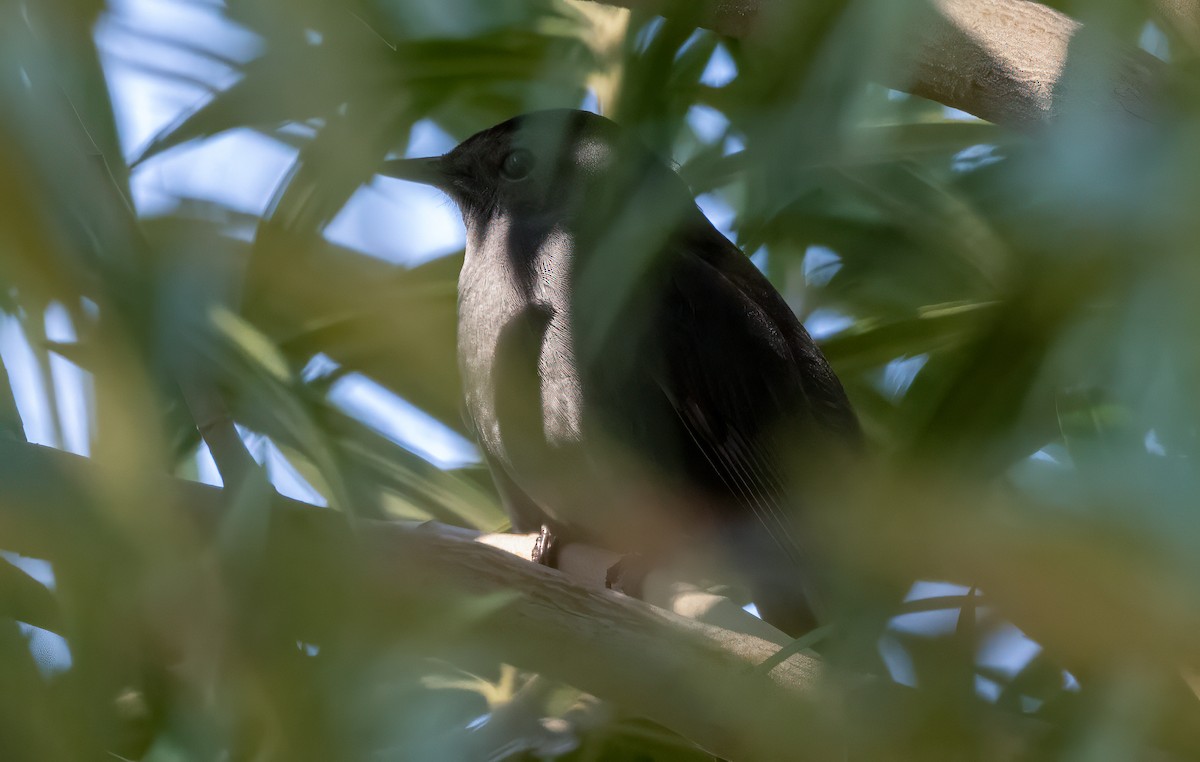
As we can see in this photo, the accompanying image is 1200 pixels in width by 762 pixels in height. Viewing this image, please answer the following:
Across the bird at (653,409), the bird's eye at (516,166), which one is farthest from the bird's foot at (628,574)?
the bird's eye at (516,166)

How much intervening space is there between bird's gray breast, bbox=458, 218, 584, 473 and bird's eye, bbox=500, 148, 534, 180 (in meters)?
0.24

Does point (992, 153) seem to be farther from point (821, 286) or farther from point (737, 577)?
point (737, 577)

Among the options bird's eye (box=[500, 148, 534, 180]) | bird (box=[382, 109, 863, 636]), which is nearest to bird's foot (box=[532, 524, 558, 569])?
bird (box=[382, 109, 863, 636])

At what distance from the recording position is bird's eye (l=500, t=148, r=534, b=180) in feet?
7.45

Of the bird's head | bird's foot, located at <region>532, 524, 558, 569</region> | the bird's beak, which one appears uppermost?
the bird's beak

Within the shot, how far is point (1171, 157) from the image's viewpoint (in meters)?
0.55

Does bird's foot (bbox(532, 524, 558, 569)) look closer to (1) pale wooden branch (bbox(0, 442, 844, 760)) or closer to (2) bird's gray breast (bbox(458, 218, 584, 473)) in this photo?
(2) bird's gray breast (bbox(458, 218, 584, 473))

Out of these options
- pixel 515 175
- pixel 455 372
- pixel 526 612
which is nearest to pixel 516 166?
pixel 515 175

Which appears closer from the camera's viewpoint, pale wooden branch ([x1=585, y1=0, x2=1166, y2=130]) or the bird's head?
pale wooden branch ([x1=585, y1=0, x2=1166, y2=130])

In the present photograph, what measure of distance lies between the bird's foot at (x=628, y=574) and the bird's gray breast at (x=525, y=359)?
190 mm

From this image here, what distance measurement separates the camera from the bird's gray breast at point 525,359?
1.87 meters

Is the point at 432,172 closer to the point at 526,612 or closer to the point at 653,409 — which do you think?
the point at 653,409

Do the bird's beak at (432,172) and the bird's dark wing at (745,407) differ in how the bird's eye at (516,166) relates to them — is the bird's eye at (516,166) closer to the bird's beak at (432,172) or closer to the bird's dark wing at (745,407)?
the bird's beak at (432,172)

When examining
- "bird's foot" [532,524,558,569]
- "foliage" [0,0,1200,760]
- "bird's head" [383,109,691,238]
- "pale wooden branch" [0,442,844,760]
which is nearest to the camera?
"foliage" [0,0,1200,760]
